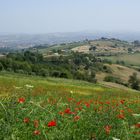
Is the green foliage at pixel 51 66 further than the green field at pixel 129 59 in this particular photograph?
No

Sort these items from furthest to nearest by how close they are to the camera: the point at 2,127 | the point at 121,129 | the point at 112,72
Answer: the point at 112,72, the point at 121,129, the point at 2,127

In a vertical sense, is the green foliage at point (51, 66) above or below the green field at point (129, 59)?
above

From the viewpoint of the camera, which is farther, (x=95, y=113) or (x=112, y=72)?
(x=112, y=72)

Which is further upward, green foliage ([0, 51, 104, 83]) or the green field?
green foliage ([0, 51, 104, 83])

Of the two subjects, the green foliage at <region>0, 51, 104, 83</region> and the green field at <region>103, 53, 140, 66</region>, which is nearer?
the green foliage at <region>0, 51, 104, 83</region>

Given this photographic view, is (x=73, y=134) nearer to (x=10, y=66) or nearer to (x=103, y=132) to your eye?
(x=103, y=132)

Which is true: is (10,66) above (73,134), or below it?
below

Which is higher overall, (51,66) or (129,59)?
(51,66)

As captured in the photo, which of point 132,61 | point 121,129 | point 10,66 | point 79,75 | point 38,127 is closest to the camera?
point 38,127

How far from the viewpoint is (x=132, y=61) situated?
596 ft

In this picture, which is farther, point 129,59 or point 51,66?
point 129,59

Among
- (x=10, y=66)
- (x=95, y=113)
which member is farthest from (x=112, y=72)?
(x=95, y=113)

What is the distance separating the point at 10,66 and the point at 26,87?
253ft

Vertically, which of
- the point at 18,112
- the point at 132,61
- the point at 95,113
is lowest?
the point at 132,61
